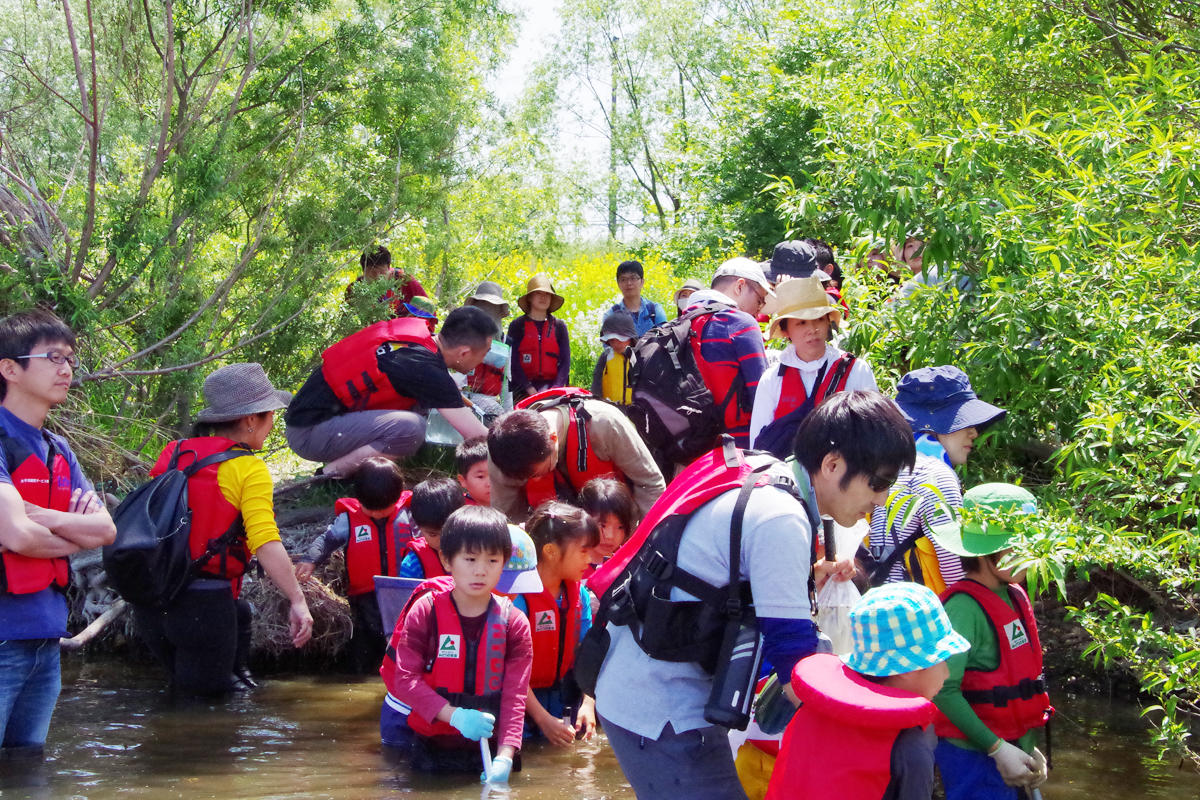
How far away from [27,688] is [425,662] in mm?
1499

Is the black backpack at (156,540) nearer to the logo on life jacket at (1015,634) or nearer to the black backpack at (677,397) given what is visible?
the black backpack at (677,397)

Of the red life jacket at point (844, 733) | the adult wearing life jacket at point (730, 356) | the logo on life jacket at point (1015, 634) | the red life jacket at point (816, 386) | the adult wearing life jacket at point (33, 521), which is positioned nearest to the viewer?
the red life jacket at point (844, 733)

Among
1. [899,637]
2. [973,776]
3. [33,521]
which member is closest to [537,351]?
[33,521]

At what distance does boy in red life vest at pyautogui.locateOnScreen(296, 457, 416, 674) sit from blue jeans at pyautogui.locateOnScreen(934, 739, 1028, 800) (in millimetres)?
3439

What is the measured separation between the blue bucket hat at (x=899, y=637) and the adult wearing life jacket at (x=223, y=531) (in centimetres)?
317

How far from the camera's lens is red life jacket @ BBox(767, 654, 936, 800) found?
232 centimetres

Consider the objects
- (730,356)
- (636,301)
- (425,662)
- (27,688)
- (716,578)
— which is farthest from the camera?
(636,301)

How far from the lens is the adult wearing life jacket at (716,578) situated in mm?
2516

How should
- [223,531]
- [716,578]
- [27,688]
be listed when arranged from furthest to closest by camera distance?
1. [223,531]
2. [27,688]
3. [716,578]

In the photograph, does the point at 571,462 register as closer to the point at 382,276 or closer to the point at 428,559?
the point at 428,559

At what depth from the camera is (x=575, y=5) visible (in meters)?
36.1

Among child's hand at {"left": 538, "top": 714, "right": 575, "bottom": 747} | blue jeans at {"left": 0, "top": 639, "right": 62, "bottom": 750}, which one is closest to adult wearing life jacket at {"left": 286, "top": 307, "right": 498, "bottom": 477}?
child's hand at {"left": 538, "top": 714, "right": 575, "bottom": 747}

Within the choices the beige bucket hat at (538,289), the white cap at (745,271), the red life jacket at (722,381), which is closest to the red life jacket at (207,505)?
the red life jacket at (722,381)

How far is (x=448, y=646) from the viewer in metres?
4.30
